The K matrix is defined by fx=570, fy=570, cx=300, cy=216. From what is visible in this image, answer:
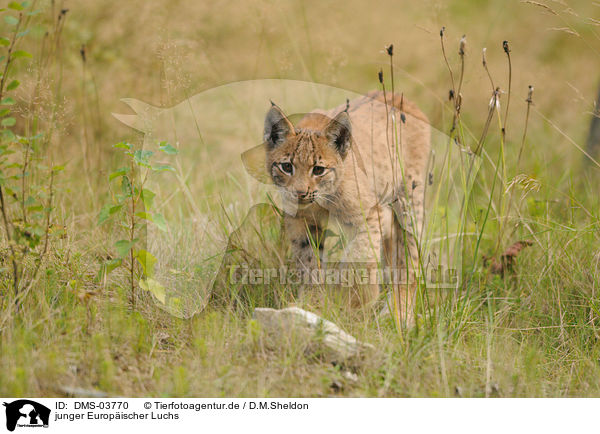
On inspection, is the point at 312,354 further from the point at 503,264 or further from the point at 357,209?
the point at 503,264

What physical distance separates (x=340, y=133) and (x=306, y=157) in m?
0.27

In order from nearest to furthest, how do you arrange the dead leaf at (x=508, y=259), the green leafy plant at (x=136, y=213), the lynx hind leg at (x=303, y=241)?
the green leafy plant at (x=136, y=213) < the lynx hind leg at (x=303, y=241) < the dead leaf at (x=508, y=259)

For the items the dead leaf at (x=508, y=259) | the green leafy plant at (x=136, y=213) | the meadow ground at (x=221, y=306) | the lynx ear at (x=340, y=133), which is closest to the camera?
the meadow ground at (x=221, y=306)

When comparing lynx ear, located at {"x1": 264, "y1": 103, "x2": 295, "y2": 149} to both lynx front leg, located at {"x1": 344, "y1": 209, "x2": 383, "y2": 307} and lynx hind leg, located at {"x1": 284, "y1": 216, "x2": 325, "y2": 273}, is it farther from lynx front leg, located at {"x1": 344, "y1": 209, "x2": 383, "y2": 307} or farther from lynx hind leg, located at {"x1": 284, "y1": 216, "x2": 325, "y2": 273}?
lynx front leg, located at {"x1": 344, "y1": 209, "x2": 383, "y2": 307}

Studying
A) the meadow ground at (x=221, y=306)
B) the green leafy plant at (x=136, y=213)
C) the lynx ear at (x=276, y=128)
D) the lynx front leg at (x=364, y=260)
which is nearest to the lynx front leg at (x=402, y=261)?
the lynx front leg at (x=364, y=260)

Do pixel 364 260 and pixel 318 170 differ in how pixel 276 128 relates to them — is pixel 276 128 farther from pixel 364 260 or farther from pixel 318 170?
pixel 364 260

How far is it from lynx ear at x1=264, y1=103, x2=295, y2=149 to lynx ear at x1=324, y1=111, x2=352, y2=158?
25 centimetres

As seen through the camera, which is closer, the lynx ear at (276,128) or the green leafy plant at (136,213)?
the green leafy plant at (136,213)

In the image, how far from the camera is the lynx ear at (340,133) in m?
3.63

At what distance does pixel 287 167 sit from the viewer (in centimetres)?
374

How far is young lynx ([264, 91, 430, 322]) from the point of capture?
3.68 metres

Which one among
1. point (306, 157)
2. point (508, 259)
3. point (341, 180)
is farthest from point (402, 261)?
point (306, 157)

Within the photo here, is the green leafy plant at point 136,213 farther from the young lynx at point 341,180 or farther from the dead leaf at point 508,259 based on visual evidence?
the dead leaf at point 508,259

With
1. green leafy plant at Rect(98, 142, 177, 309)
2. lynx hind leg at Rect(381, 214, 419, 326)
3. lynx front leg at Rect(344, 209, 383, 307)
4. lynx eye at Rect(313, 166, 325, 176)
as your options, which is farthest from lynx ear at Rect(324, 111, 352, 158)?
green leafy plant at Rect(98, 142, 177, 309)
